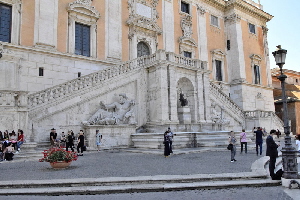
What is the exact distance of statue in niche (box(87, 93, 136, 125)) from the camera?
50.6ft

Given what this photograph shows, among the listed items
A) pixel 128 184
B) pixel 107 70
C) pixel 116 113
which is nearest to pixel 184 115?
pixel 116 113

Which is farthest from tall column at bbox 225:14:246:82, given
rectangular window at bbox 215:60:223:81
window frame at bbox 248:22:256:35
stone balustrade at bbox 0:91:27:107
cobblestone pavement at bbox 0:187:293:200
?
cobblestone pavement at bbox 0:187:293:200

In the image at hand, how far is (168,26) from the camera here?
25.6 m

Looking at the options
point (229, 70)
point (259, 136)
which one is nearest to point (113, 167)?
point (259, 136)

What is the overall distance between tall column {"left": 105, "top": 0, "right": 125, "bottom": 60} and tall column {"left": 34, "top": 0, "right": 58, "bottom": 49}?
4.19 metres

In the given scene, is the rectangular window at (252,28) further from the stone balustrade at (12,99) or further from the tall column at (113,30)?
the stone balustrade at (12,99)

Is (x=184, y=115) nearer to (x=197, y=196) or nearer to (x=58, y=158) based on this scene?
(x=58, y=158)

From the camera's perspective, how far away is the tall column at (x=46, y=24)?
17.8m

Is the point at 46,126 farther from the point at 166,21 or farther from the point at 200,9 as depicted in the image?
the point at 200,9

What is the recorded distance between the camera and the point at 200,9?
29.3 metres

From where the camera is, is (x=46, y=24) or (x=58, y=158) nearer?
(x=58, y=158)

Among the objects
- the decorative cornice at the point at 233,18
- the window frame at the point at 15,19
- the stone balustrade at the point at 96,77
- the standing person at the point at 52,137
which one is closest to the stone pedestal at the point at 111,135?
the standing person at the point at 52,137

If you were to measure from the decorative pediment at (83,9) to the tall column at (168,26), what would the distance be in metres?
7.23

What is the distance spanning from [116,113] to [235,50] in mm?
20712
